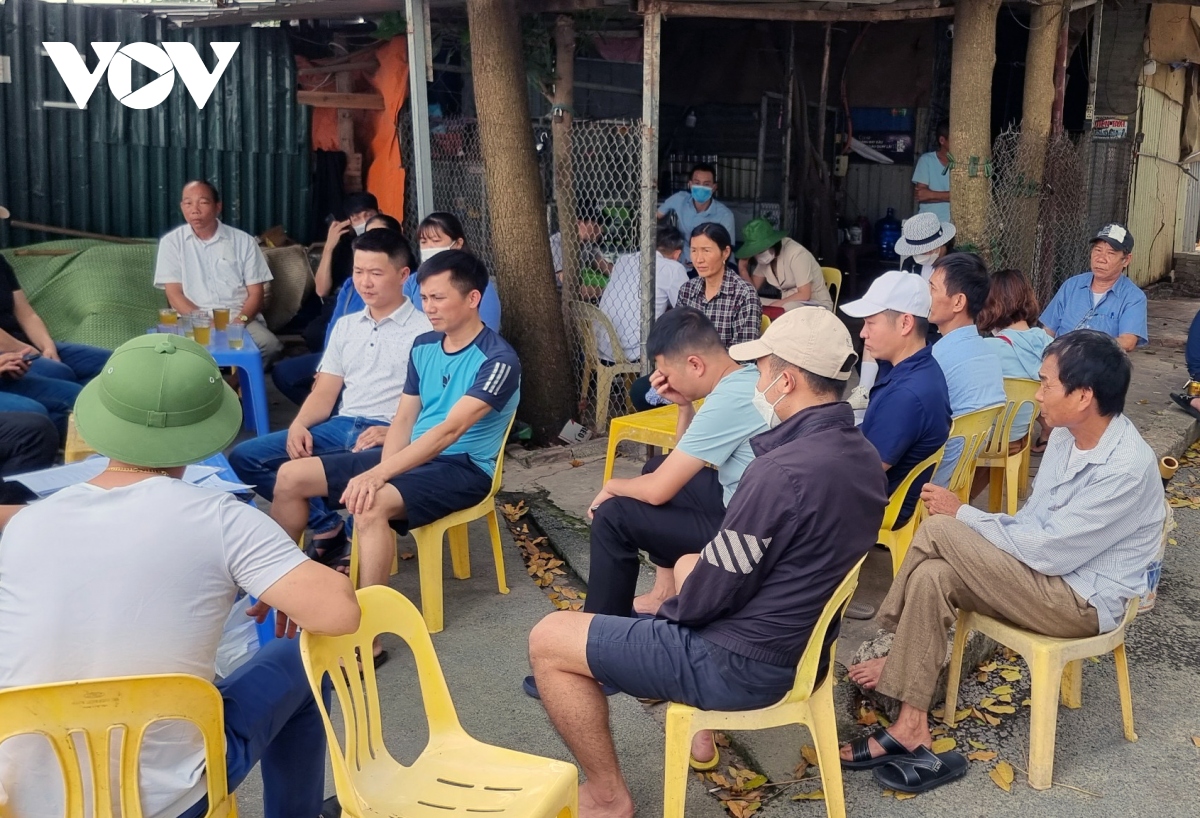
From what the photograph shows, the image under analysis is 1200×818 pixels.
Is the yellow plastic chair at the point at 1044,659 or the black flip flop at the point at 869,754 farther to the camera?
the black flip flop at the point at 869,754

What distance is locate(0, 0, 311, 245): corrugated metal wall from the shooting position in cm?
729

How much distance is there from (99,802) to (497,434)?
2361 mm

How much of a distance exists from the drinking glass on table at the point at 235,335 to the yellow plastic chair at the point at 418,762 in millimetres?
3278

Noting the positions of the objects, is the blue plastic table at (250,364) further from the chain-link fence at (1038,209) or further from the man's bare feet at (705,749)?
the chain-link fence at (1038,209)

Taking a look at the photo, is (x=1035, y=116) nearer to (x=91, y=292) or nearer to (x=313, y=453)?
(x=313, y=453)

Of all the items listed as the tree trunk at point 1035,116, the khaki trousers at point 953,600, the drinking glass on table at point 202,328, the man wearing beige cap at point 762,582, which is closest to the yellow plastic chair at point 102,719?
the man wearing beige cap at point 762,582

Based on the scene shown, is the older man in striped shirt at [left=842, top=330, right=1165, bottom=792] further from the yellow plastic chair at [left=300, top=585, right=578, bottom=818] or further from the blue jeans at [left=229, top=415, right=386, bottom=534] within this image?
the blue jeans at [left=229, top=415, right=386, bottom=534]

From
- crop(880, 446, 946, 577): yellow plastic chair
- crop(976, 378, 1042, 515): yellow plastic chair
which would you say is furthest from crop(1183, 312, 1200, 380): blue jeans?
crop(880, 446, 946, 577): yellow plastic chair

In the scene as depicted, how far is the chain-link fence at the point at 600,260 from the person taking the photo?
20.7 ft

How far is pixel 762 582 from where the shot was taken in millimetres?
2529

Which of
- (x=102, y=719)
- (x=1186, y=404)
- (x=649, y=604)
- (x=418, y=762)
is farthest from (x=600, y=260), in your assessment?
(x=102, y=719)

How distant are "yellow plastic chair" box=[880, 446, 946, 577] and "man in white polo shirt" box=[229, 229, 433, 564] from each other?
199 centimetres

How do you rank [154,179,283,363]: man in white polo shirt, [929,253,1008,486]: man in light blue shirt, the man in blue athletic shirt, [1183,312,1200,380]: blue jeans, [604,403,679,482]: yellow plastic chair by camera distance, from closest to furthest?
the man in blue athletic shirt
[929,253,1008,486]: man in light blue shirt
[604,403,679,482]: yellow plastic chair
[154,179,283,363]: man in white polo shirt
[1183,312,1200,380]: blue jeans

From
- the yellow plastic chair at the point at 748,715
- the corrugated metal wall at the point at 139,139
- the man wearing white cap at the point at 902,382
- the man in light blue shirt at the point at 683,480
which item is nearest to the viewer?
the yellow plastic chair at the point at 748,715
